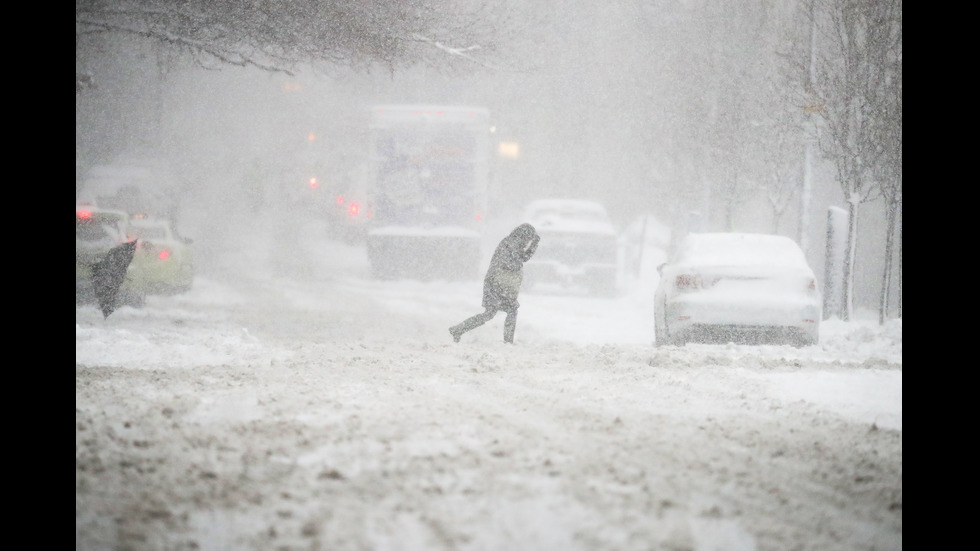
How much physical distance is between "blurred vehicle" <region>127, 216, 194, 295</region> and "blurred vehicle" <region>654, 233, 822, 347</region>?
29.5 feet

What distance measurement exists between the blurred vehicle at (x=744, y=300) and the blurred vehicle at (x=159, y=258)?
8996 millimetres

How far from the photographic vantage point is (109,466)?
4605 millimetres

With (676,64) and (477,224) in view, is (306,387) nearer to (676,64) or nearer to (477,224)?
(477,224)

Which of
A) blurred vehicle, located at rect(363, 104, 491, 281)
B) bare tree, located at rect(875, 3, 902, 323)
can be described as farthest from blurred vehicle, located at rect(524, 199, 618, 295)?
bare tree, located at rect(875, 3, 902, 323)

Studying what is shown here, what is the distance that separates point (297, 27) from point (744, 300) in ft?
21.6

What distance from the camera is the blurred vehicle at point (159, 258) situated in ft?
47.4

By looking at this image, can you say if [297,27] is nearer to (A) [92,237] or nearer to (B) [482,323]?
(B) [482,323]

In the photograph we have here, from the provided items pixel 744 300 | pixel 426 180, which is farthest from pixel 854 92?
pixel 426 180

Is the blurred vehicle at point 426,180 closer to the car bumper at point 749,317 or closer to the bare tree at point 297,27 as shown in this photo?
the bare tree at point 297,27

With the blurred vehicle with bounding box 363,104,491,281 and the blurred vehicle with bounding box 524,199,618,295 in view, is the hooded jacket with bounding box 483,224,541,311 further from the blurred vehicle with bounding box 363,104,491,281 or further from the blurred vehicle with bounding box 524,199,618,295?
the blurred vehicle with bounding box 363,104,491,281

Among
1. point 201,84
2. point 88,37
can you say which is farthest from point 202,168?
point 88,37

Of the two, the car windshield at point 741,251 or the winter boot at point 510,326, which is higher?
the car windshield at point 741,251

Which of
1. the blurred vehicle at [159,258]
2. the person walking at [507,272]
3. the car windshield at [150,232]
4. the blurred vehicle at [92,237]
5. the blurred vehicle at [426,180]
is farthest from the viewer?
the blurred vehicle at [426,180]

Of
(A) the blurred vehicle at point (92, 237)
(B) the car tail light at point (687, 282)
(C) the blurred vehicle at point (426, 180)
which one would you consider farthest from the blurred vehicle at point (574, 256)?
(A) the blurred vehicle at point (92, 237)
